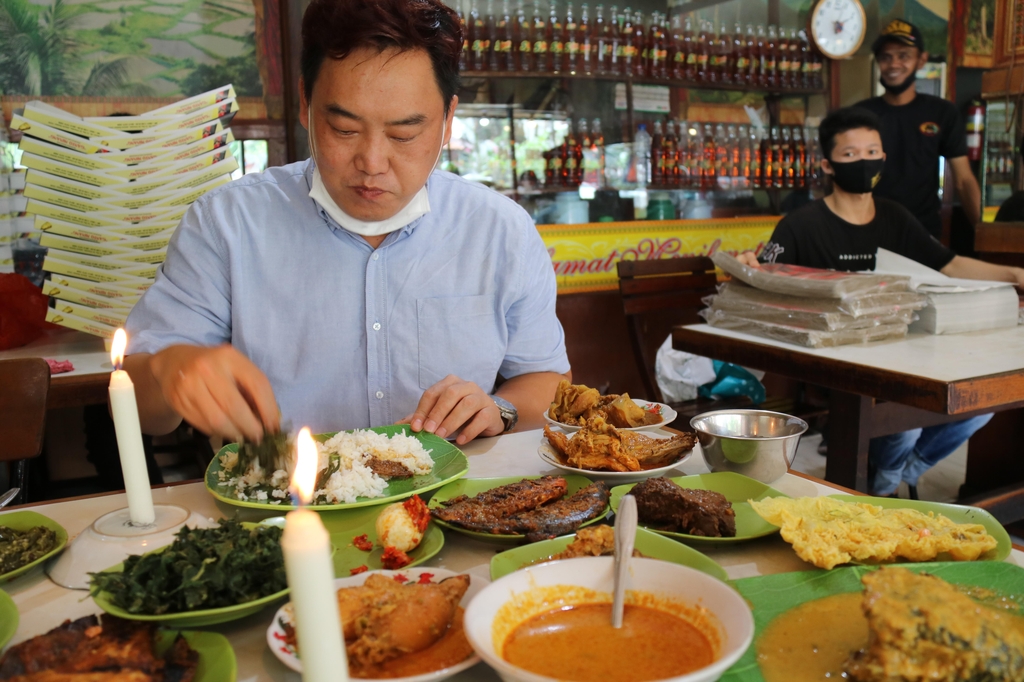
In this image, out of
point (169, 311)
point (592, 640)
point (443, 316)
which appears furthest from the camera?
point (443, 316)

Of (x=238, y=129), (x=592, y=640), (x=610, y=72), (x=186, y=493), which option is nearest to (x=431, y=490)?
(x=186, y=493)

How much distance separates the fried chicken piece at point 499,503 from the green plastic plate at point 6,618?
0.54 metres

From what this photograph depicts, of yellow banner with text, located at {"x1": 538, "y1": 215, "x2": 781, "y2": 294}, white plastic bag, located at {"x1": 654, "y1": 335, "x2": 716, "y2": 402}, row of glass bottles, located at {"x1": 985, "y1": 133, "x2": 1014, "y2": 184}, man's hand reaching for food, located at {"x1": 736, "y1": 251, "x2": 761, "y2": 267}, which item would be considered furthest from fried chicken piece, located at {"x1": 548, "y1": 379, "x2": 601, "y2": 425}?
row of glass bottles, located at {"x1": 985, "y1": 133, "x2": 1014, "y2": 184}

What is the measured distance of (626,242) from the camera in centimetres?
499

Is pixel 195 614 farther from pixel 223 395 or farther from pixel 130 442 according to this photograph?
pixel 223 395

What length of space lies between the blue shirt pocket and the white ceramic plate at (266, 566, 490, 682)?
1.08 metres

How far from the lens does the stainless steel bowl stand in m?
1.34

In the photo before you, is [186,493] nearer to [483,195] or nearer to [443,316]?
[443,316]

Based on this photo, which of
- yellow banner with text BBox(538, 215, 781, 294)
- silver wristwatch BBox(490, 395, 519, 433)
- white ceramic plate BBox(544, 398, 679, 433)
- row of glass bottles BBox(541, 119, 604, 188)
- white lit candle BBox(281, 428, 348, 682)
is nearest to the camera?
white lit candle BBox(281, 428, 348, 682)

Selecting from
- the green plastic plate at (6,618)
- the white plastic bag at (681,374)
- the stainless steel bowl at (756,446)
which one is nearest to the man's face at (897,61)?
the white plastic bag at (681,374)

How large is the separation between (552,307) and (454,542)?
116cm

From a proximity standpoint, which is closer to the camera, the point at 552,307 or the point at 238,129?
the point at 552,307

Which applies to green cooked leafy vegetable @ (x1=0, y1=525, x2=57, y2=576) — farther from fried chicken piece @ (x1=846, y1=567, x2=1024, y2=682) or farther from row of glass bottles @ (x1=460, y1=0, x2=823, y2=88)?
row of glass bottles @ (x1=460, y1=0, x2=823, y2=88)

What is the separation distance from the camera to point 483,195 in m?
2.22
